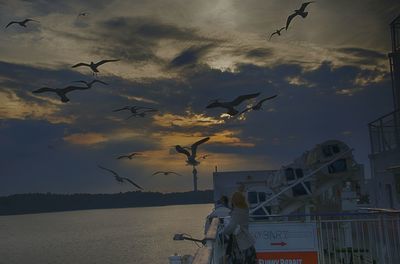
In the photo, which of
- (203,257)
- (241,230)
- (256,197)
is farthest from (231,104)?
(203,257)

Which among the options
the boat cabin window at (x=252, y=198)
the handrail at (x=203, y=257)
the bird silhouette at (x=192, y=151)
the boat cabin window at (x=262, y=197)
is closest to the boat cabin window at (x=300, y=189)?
the boat cabin window at (x=262, y=197)

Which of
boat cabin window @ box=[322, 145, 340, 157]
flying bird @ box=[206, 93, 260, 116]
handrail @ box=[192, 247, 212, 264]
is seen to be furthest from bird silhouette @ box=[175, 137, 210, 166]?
handrail @ box=[192, 247, 212, 264]

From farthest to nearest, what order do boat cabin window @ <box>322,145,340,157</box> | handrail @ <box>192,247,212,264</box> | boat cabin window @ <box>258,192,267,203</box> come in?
boat cabin window @ <box>258,192,267,203</box> < boat cabin window @ <box>322,145,340,157</box> < handrail @ <box>192,247,212,264</box>

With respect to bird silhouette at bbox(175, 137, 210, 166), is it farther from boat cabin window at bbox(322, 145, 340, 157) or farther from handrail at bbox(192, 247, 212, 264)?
handrail at bbox(192, 247, 212, 264)

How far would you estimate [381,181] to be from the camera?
19562 millimetres

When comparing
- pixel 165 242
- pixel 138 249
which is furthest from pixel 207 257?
pixel 165 242

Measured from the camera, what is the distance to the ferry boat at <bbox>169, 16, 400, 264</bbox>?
37.5 feet

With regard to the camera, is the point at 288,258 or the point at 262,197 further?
the point at 262,197

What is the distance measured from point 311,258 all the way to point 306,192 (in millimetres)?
15362

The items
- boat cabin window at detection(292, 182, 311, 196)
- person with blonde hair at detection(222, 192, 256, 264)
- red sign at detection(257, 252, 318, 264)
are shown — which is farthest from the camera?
boat cabin window at detection(292, 182, 311, 196)

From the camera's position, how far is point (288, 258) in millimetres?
11492

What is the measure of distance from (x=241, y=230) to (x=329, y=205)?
740 inches

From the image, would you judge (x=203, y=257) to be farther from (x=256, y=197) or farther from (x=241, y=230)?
(x=256, y=197)

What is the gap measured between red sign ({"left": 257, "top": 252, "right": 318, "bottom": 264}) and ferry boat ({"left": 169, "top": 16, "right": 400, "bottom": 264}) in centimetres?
2
